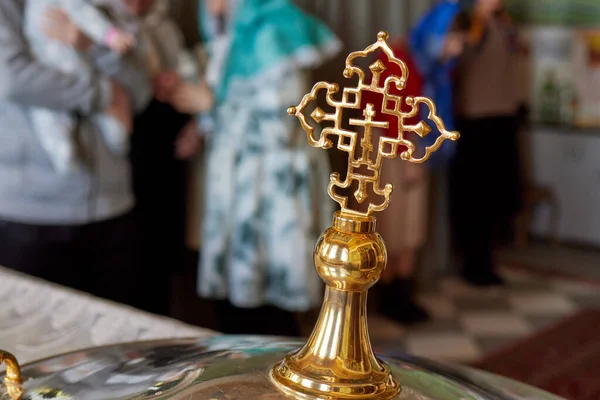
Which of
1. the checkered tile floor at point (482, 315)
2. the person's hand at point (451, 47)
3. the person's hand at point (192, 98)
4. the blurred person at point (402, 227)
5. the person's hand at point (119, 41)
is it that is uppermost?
the person's hand at point (451, 47)

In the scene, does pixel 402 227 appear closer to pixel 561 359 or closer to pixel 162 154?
pixel 561 359

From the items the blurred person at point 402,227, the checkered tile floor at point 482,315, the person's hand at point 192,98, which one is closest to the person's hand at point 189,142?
the person's hand at point 192,98

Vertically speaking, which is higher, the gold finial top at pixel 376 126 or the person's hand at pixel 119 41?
the person's hand at pixel 119 41

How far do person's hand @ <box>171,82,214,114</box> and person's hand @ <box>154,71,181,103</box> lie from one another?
0.05 feet

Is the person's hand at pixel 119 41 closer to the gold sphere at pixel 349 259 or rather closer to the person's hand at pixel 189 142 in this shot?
the person's hand at pixel 189 142

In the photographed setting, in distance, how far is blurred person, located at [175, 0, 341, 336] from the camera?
2336 mm

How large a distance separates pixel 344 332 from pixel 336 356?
2 cm

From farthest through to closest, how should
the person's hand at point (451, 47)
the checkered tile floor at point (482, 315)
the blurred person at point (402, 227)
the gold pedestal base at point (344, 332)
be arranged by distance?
1. the person's hand at point (451, 47)
2. the checkered tile floor at point (482, 315)
3. the blurred person at point (402, 227)
4. the gold pedestal base at point (344, 332)

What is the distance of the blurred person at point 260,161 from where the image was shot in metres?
2.34

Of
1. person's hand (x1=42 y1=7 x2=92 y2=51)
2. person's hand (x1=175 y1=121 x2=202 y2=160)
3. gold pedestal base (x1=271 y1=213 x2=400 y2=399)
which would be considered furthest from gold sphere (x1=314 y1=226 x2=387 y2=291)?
person's hand (x1=175 y1=121 x2=202 y2=160)

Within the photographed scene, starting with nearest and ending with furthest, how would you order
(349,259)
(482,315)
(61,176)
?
(349,259) → (61,176) → (482,315)

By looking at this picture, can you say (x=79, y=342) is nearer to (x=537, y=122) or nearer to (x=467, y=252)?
(x=467, y=252)

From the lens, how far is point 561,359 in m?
2.71

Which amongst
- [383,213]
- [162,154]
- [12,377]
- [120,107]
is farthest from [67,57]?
[383,213]
